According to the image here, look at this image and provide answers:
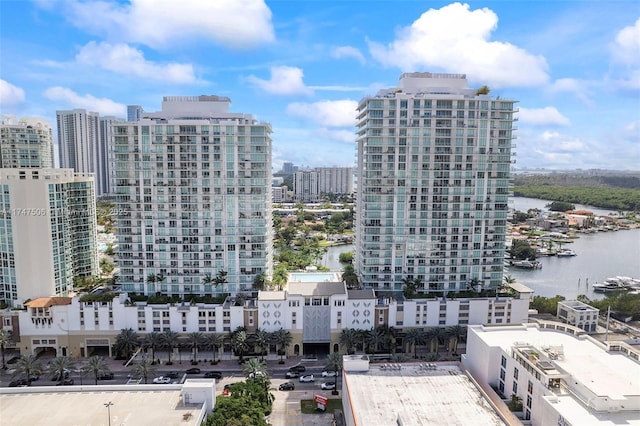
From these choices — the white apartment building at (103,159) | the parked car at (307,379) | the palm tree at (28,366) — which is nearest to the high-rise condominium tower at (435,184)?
the parked car at (307,379)

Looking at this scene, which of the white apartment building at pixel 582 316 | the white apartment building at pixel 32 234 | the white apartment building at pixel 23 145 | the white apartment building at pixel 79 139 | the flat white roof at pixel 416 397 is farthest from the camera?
the white apartment building at pixel 79 139

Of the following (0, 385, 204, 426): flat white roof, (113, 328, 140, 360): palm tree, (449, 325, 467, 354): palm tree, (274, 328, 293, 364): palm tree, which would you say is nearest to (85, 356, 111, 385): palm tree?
(113, 328, 140, 360): palm tree

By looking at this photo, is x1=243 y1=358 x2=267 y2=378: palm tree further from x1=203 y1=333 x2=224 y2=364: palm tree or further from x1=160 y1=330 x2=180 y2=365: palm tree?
x1=160 y1=330 x2=180 y2=365: palm tree

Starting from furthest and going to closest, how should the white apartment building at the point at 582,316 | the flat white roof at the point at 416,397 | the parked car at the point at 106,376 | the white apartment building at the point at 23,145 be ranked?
the white apartment building at the point at 23,145, the white apartment building at the point at 582,316, the parked car at the point at 106,376, the flat white roof at the point at 416,397

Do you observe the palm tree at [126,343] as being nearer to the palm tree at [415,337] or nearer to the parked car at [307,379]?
the parked car at [307,379]

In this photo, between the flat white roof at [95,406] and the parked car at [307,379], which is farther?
the parked car at [307,379]

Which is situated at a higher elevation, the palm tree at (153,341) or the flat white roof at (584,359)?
the flat white roof at (584,359)
